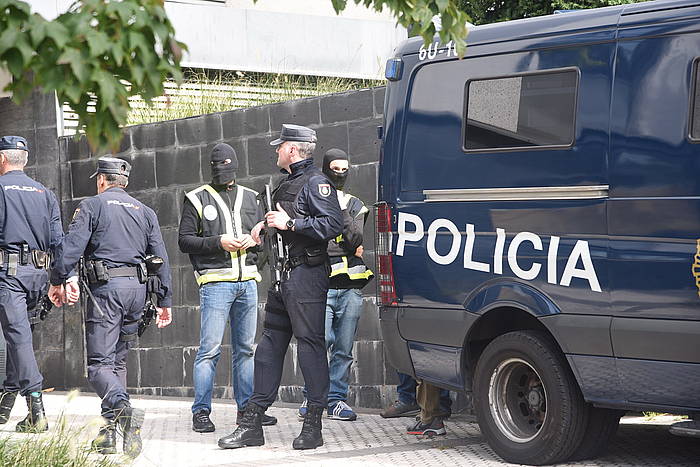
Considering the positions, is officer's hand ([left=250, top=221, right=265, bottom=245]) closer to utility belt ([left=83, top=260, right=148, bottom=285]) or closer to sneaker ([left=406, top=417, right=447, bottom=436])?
utility belt ([left=83, top=260, right=148, bottom=285])

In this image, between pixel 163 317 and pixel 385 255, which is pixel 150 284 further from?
pixel 385 255

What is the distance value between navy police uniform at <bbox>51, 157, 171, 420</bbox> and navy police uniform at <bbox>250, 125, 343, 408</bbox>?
88 cm

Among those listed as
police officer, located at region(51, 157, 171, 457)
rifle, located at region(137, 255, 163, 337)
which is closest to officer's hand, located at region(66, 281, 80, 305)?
police officer, located at region(51, 157, 171, 457)

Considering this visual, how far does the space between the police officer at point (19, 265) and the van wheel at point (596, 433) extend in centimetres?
384

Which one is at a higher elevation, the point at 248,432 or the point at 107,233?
the point at 107,233

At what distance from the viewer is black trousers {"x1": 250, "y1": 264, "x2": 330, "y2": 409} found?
7801mm

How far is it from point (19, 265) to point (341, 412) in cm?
256

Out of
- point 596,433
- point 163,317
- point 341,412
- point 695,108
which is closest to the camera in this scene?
point 695,108

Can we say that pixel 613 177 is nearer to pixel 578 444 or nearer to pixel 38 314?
pixel 578 444

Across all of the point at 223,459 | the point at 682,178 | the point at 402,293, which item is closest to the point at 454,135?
the point at 402,293

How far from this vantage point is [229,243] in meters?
8.48

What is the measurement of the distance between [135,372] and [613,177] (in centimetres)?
617

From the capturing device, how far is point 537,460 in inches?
277

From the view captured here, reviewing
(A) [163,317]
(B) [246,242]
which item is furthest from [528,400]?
(A) [163,317]
